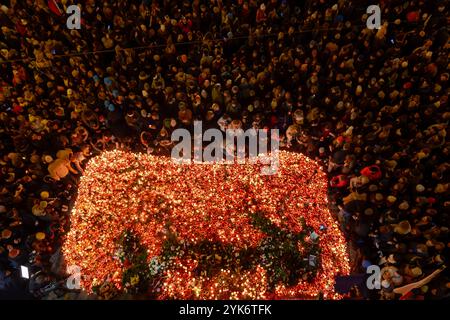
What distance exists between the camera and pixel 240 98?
6.01m

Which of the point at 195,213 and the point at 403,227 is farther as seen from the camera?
the point at 195,213

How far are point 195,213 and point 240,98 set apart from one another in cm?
235

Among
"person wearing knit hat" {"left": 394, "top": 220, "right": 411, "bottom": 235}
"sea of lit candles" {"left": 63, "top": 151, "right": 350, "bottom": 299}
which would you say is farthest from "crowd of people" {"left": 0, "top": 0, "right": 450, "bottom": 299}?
"sea of lit candles" {"left": 63, "top": 151, "right": 350, "bottom": 299}

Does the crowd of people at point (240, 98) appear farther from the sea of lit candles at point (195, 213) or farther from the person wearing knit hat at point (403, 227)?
the sea of lit candles at point (195, 213)

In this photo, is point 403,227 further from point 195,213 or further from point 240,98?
point 240,98

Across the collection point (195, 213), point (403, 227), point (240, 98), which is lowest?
point (403, 227)

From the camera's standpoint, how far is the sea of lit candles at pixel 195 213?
5.04 metres

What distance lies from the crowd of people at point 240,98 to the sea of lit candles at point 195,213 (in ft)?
1.16

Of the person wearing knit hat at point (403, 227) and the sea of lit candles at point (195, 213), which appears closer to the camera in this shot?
the person wearing knit hat at point (403, 227)

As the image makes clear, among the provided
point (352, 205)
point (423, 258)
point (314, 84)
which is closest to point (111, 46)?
point (314, 84)

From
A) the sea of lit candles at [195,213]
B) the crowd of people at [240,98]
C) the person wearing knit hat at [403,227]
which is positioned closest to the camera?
the person wearing knit hat at [403,227]

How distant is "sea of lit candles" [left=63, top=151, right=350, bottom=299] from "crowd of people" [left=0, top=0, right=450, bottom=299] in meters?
0.35

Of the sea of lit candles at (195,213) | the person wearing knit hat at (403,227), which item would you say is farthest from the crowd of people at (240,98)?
the sea of lit candles at (195,213)

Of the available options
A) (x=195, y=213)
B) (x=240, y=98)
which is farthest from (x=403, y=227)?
(x=240, y=98)
